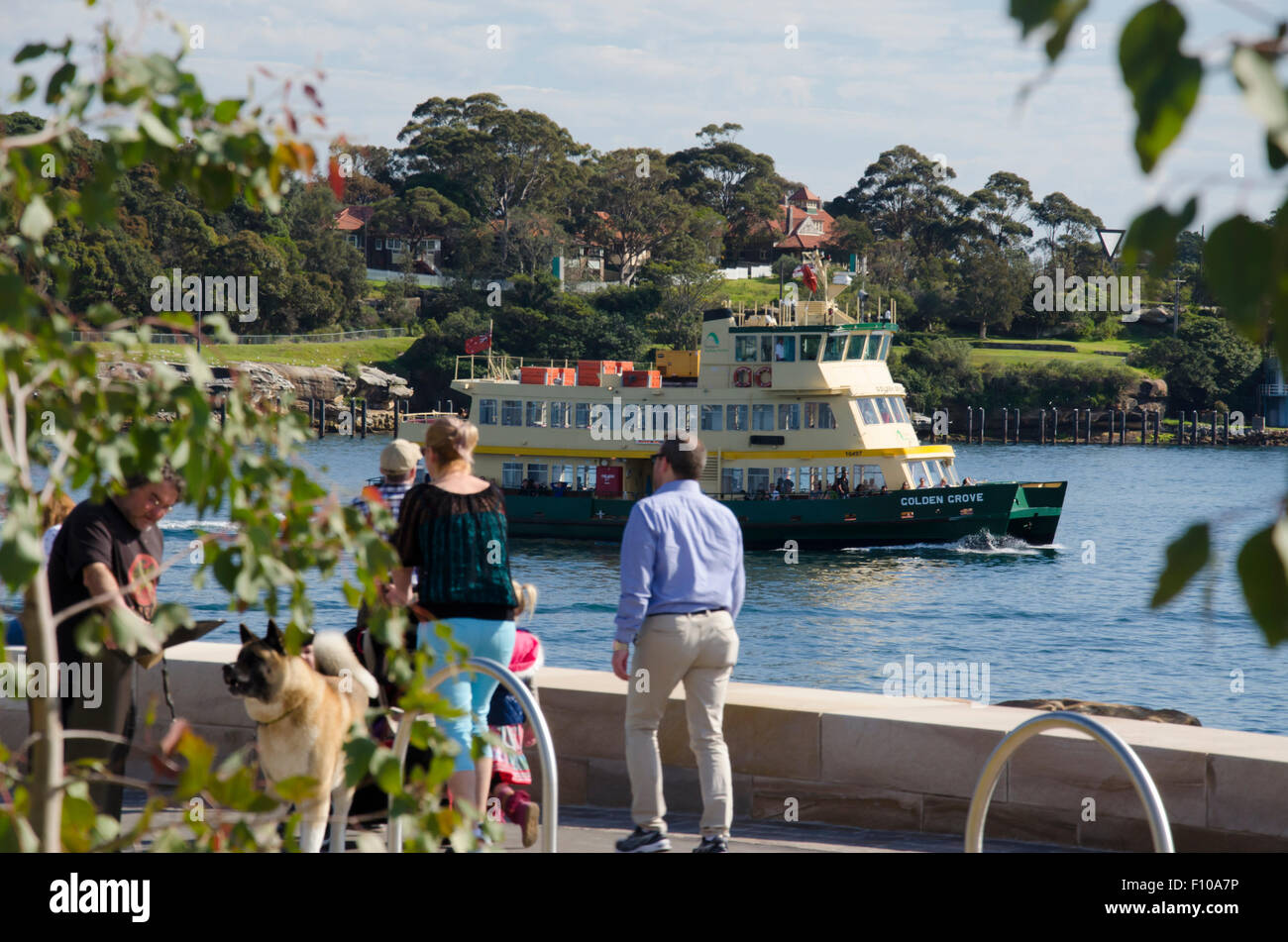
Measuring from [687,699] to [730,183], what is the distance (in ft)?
361

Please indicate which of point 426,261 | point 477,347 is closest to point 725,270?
point 426,261

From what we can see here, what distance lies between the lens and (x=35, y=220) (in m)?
2.23

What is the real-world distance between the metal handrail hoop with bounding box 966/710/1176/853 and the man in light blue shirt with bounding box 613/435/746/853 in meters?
1.51

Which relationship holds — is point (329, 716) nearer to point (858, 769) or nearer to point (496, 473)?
point (858, 769)

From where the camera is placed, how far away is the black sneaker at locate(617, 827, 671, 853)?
17.1 ft

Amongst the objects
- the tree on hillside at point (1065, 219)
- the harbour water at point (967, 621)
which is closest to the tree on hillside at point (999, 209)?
the tree on hillside at point (1065, 219)

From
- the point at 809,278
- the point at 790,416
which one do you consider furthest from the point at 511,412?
the point at 809,278

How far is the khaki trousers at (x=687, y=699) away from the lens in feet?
17.4

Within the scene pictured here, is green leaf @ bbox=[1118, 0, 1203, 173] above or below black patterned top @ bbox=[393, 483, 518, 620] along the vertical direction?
above

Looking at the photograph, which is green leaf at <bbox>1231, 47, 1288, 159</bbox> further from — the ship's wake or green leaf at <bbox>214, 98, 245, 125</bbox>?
the ship's wake

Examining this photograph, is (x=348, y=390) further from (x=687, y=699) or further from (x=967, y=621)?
(x=687, y=699)

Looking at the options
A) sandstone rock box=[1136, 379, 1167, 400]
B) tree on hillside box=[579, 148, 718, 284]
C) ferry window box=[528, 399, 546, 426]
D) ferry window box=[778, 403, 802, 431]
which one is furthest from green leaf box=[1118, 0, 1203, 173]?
sandstone rock box=[1136, 379, 1167, 400]

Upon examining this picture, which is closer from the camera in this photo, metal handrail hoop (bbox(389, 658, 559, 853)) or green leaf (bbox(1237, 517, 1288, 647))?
green leaf (bbox(1237, 517, 1288, 647))

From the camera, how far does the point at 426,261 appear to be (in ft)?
328
